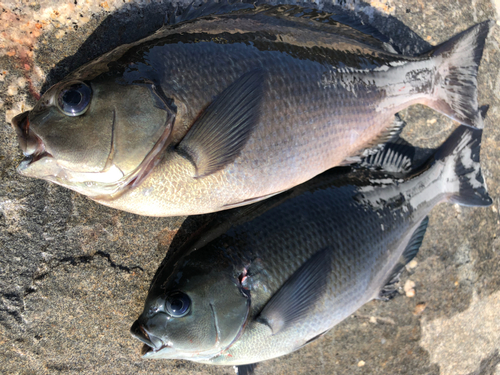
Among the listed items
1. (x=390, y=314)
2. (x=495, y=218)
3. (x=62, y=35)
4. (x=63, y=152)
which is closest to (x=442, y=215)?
(x=495, y=218)

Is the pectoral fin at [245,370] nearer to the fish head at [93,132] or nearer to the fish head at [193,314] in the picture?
the fish head at [193,314]

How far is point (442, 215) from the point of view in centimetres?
246

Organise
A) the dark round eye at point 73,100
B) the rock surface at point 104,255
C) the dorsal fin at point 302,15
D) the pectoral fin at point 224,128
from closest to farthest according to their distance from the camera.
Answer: the dark round eye at point 73,100 < the pectoral fin at point 224,128 < the dorsal fin at point 302,15 < the rock surface at point 104,255

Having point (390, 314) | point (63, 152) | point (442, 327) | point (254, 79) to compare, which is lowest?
point (442, 327)

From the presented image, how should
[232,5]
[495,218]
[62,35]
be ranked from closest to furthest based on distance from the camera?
[232,5]
[62,35]
[495,218]

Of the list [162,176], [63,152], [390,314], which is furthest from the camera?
[390,314]

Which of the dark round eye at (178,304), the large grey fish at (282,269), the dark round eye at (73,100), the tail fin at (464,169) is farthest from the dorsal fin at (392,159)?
the dark round eye at (73,100)

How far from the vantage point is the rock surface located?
182 centimetres

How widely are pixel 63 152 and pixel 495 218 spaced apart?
303cm

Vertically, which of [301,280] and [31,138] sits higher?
[31,138]

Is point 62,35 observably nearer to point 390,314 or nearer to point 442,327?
point 390,314

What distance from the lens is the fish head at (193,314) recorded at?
5.13 feet

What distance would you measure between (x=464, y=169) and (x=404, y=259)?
0.78m

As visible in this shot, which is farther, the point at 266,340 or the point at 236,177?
the point at 266,340
